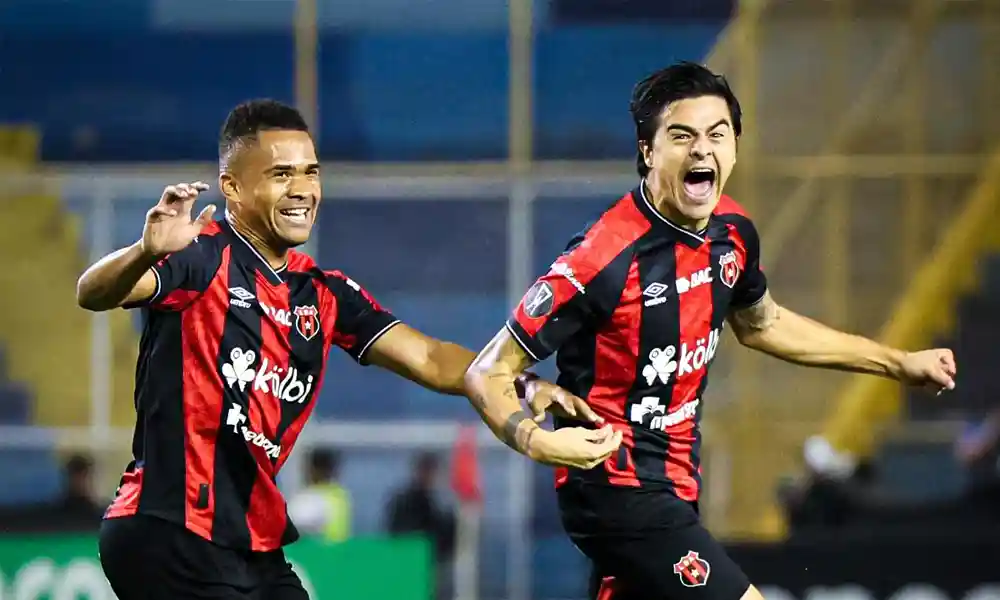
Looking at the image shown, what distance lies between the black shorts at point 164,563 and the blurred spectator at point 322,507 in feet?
16.3

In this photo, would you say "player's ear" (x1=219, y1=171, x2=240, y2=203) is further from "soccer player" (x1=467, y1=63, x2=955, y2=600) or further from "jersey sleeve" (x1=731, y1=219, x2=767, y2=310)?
"jersey sleeve" (x1=731, y1=219, x2=767, y2=310)

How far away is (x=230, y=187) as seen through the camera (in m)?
4.45

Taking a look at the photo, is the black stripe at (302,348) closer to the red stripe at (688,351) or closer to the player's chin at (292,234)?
the player's chin at (292,234)

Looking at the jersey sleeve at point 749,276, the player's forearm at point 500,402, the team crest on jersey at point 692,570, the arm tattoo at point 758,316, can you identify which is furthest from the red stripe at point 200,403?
the arm tattoo at point 758,316

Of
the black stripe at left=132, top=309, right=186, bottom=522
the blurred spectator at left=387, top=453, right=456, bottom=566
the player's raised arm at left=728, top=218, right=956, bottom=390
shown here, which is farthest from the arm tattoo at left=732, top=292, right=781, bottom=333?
the blurred spectator at left=387, top=453, right=456, bottom=566

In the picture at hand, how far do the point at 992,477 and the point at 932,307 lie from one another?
1940mm

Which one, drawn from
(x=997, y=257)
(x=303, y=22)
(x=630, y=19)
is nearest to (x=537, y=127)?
(x=630, y=19)

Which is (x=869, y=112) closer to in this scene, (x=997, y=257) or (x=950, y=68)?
(x=950, y=68)

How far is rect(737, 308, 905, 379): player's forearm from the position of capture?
502cm

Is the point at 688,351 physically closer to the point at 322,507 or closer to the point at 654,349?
the point at 654,349

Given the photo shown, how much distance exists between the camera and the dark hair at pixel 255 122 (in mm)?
4438

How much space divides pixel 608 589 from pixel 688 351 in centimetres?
68

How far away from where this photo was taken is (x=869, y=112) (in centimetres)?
1209

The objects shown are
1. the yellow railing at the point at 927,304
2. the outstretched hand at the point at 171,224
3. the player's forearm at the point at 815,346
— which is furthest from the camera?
the yellow railing at the point at 927,304
